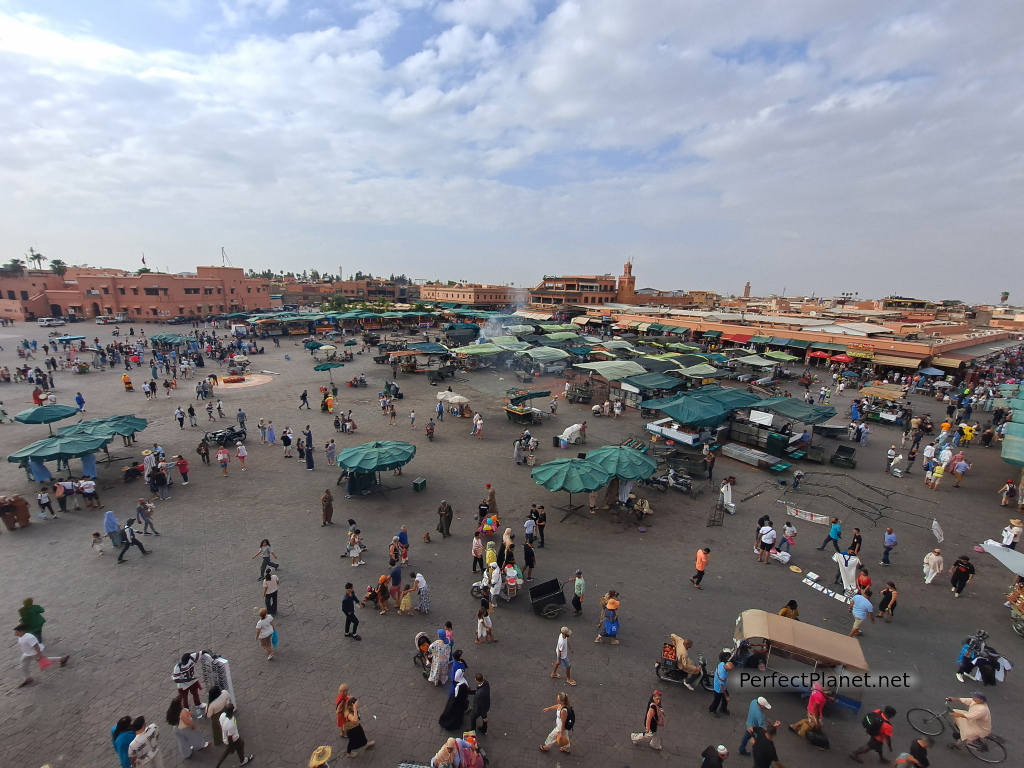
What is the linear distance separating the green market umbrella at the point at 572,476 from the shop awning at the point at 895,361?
3387 centimetres

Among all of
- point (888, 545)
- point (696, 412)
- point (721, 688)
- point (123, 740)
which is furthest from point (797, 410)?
point (123, 740)

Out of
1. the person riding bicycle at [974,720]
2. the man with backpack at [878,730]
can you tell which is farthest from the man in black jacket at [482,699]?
the person riding bicycle at [974,720]

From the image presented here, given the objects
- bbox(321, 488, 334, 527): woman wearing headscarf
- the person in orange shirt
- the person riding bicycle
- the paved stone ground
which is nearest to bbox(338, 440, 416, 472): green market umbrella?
A: bbox(321, 488, 334, 527): woman wearing headscarf

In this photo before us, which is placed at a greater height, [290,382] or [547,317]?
[547,317]

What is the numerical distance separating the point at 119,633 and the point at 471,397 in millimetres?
18816

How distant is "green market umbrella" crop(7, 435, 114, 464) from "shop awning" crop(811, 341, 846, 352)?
46.0 metres

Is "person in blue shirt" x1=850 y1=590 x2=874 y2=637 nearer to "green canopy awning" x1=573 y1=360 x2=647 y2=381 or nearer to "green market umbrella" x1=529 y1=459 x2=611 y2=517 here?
"green market umbrella" x1=529 y1=459 x2=611 y2=517

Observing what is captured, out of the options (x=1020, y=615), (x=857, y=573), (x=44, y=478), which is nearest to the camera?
(x=1020, y=615)

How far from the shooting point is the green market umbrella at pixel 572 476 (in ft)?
36.3

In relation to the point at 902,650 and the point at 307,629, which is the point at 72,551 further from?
the point at 902,650

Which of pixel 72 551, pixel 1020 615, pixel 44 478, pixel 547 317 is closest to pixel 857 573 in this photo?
pixel 1020 615

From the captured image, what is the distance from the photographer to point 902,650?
8.02 meters

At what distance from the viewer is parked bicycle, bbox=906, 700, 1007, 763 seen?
6.07 meters

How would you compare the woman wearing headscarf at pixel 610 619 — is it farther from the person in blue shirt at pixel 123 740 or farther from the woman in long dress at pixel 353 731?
the person in blue shirt at pixel 123 740
